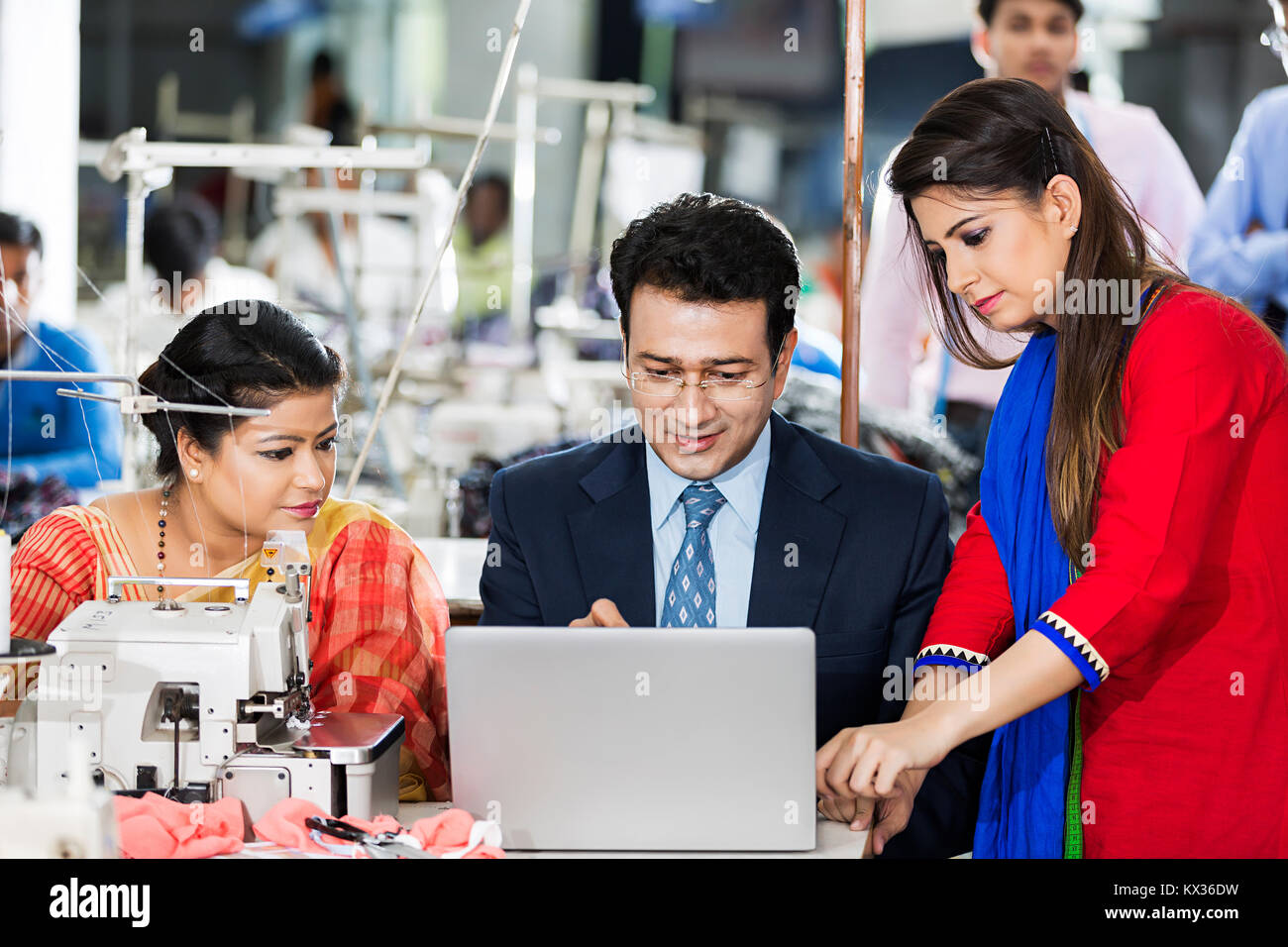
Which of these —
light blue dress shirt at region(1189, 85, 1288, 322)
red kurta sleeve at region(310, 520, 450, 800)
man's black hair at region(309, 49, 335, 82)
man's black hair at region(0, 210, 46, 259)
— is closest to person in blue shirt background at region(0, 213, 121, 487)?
man's black hair at region(0, 210, 46, 259)

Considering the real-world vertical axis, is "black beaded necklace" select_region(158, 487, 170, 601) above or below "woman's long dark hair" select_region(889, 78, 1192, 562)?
below

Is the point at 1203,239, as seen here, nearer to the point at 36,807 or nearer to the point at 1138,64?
the point at 36,807

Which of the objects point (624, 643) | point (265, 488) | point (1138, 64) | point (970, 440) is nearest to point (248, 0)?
point (1138, 64)

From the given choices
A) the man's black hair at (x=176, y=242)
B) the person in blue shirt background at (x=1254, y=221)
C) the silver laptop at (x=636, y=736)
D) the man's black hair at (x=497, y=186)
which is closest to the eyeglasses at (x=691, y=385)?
the silver laptop at (x=636, y=736)

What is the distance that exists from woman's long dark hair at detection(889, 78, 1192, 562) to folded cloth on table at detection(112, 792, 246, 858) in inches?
38.8

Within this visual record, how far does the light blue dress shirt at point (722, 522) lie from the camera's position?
187 cm

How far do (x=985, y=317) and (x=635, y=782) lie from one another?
0.70 metres

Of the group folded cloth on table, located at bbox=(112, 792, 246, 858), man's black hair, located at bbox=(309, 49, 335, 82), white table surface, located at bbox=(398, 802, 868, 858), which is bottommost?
white table surface, located at bbox=(398, 802, 868, 858)

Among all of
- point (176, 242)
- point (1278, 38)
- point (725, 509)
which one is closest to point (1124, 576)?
point (725, 509)

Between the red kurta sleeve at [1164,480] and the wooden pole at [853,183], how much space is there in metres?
0.64

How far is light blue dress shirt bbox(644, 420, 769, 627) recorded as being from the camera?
187 centimetres

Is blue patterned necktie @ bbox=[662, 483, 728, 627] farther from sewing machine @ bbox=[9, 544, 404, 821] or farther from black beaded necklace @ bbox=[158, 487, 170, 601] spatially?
black beaded necklace @ bbox=[158, 487, 170, 601]

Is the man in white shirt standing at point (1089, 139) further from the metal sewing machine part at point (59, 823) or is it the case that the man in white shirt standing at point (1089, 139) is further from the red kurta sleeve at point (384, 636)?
the metal sewing machine part at point (59, 823)

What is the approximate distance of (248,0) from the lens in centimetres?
939
